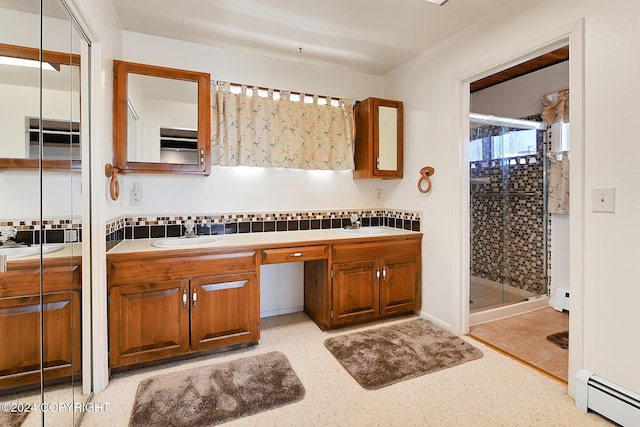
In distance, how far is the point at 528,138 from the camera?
11.4 feet

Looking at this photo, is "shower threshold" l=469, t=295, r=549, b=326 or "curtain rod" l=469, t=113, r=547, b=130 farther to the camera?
"curtain rod" l=469, t=113, r=547, b=130

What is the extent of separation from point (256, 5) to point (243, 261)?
1832 mm

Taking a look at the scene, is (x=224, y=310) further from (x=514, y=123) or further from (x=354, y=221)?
(x=514, y=123)

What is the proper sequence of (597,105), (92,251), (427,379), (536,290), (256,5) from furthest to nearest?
(536,290), (256,5), (427,379), (92,251), (597,105)

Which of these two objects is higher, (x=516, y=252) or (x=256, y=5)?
(x=256, y=5)

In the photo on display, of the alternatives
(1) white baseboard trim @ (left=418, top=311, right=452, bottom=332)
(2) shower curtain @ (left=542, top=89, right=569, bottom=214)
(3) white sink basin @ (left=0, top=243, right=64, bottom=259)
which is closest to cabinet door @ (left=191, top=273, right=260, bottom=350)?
(3) white sink basin @ (left=0, top=243, right=64, bottom=259)

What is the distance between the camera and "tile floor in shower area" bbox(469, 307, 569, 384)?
2198 millimetres

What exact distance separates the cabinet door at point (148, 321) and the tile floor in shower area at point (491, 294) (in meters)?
2.63

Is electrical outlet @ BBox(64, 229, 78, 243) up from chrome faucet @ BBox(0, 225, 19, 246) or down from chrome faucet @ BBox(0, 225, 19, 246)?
down

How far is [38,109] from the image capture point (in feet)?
4.20

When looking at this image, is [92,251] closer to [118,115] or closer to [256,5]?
[118,115]

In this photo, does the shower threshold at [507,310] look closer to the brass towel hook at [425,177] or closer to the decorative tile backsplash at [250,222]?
the decorative tile backsplash at [250,222]

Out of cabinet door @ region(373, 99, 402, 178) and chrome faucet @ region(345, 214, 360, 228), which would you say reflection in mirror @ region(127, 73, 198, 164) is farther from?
cabinet door @ region(373, 99, 402, 178)

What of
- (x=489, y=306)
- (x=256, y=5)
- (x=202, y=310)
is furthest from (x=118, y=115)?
(x=489, y=306)
